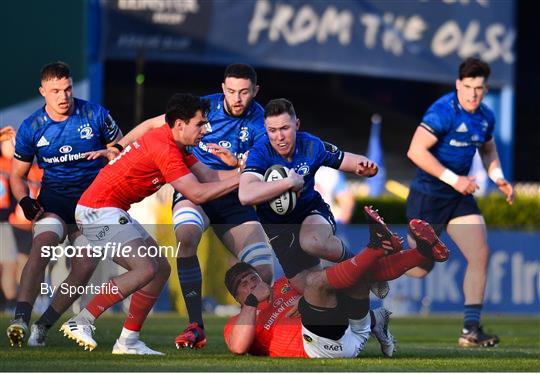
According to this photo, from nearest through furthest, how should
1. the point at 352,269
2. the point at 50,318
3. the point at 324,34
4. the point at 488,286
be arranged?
the point at 352,269
the point at 50,318
the point at 488,286
the point at 324,34

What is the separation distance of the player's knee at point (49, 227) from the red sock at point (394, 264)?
266 cm

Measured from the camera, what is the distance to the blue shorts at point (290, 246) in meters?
10.4

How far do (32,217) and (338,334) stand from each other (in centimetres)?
268

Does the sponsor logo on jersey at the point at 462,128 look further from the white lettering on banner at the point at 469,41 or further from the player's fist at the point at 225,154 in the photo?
the white lettering on banner at the point at 469,41

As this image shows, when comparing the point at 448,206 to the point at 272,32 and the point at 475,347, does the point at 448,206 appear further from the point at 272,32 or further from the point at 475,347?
the point at 272,32

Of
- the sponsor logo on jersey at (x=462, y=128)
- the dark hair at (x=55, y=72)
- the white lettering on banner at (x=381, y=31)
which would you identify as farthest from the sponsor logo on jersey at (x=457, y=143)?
the white lettering on banner at (x=381, y=31)

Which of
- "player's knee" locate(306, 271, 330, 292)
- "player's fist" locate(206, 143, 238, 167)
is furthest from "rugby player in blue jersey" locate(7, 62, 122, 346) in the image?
"player's knee" locate(306, 271, 330, 292)

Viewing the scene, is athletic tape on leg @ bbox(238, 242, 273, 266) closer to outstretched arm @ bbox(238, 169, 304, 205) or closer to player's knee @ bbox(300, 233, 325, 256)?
player's knee @ bbox(300, 233, 325, 256)

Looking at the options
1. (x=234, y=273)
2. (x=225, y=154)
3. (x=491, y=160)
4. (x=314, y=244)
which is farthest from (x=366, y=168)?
(x=491, y=160)

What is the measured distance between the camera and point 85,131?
11.2m

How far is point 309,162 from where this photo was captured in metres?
10.4

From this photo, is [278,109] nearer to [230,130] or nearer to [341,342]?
[230,130]

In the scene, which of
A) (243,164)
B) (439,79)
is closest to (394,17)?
(439,79)

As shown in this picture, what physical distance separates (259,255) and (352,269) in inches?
41.4
